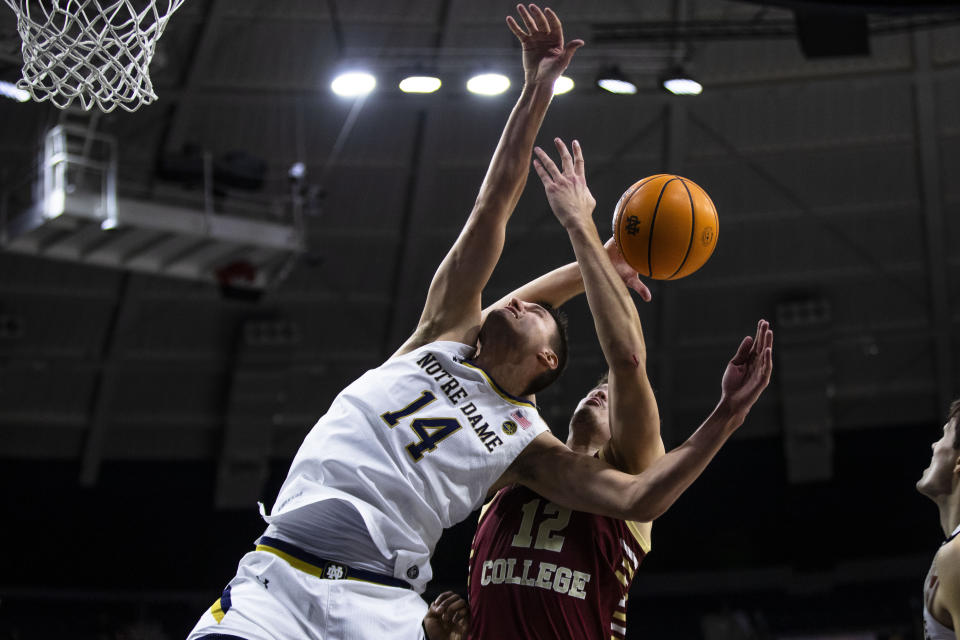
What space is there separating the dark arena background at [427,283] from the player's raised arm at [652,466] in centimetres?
997

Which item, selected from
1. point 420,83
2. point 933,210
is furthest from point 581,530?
point 933,210

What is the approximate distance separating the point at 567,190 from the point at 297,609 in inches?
72.6

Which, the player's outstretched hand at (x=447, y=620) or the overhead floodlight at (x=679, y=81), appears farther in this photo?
the overhead floodlight at (x=679, y=81)

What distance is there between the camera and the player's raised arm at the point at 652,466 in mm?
3555

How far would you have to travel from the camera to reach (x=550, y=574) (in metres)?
4.07

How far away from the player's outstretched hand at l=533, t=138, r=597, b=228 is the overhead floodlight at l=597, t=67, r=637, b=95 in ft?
29.8

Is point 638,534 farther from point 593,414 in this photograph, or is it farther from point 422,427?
point 422,427

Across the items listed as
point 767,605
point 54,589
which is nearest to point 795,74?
point 767,605

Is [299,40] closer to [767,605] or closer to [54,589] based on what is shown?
[54,589]

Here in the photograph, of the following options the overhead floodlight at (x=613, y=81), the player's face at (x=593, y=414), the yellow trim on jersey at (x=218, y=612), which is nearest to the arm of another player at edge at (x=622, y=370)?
the player's face at (x=593, y=414)

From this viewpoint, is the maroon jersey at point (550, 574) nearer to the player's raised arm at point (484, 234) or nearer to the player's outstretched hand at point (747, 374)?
the player's raised arm at point (484, 234)

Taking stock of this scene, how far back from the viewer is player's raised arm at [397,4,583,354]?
4.03 metres

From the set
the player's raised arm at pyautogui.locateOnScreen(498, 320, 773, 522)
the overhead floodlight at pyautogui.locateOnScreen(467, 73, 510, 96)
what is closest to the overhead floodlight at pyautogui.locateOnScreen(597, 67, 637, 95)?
the overhead floodlight at pyautogui.locateOnScreen(467, 73, 510, 96)

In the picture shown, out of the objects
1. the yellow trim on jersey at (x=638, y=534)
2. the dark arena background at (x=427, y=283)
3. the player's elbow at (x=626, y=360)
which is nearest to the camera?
the player's elbow at (x=626, y=360)
